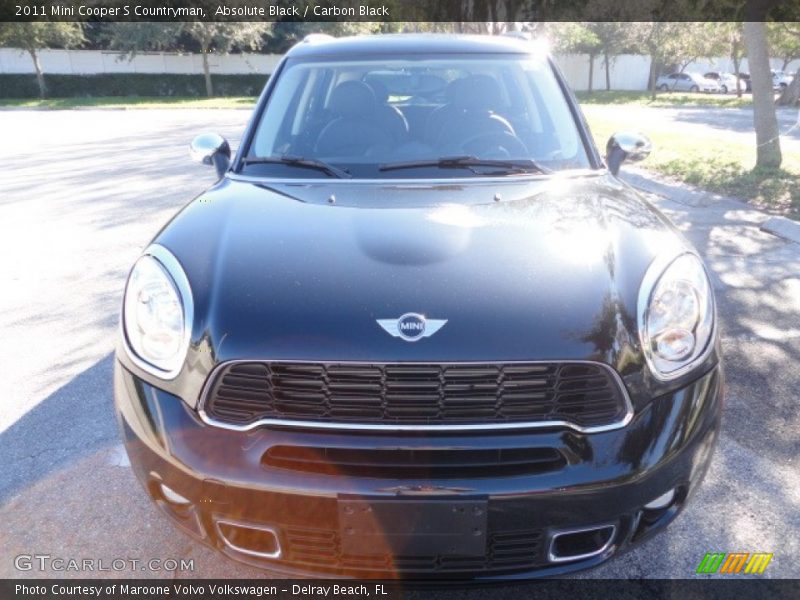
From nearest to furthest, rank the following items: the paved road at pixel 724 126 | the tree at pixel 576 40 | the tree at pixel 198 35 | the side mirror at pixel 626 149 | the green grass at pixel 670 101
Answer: the side mirror at pixel 626 149 → the paved road at pixel 724 126 → the green grass at pixel 670 101 → the tree at pixel 198 35 → the tree at pixel 576 40

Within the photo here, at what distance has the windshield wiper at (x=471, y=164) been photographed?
2754mm

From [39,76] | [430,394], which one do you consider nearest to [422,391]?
[430,394]

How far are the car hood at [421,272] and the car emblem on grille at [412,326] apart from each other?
2 cm

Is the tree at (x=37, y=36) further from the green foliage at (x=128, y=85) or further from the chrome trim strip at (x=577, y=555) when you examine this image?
the chrome trim strip at (x=577, y=555)

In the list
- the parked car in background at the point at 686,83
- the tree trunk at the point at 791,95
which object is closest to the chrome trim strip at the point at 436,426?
the tree trunk at the point at 791,95

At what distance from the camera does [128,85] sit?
3422 cm

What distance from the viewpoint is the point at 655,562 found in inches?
89.0

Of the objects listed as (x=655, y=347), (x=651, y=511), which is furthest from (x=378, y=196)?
(x=651, y=511)

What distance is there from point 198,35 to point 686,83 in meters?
33.0

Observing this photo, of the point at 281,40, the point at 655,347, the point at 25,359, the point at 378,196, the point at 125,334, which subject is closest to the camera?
the point at 655,347

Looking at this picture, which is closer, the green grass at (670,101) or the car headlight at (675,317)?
the car headlight at (675,317)

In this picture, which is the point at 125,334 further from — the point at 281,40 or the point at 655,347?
the point at 281,40

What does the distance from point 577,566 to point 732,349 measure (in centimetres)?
256

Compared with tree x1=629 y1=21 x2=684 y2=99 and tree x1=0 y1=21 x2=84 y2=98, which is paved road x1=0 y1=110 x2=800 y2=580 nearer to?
tree x1=0 y1=21 x2=84 y2=98
